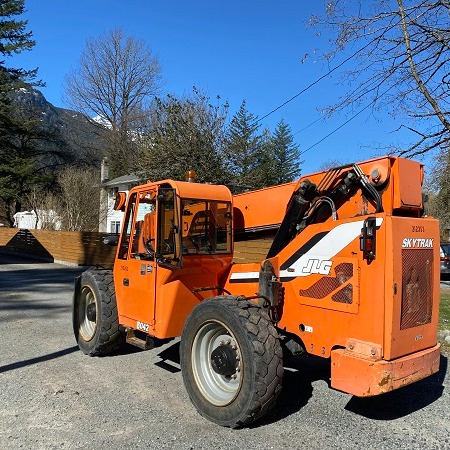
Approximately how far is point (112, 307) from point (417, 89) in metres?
6.95

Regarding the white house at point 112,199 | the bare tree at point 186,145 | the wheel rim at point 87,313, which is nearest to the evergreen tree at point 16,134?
the white house at point 112,199

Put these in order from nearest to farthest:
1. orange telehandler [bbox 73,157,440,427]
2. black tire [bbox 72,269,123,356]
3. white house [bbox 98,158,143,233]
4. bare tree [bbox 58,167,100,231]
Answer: orange telehandler [bbox 73,157,440,427] < black tire [bbox 72,269,123,356] < bare tree [bbox 58,167,100,231] < white house [bbox 98,158,143,233]

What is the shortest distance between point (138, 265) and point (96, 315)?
1.28 meters

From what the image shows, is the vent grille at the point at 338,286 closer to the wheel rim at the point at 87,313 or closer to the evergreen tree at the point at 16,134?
the wheel rim at the point at 87,313

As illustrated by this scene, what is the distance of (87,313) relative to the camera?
22.2 ft

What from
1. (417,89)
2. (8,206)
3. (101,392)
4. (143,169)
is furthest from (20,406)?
(8,206)

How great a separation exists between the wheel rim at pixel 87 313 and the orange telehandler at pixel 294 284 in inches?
40.0

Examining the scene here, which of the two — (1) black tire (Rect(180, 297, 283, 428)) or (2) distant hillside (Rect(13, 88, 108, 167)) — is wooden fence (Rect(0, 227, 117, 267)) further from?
(2) distant hillside (Rect(13, 88, 108, 167))

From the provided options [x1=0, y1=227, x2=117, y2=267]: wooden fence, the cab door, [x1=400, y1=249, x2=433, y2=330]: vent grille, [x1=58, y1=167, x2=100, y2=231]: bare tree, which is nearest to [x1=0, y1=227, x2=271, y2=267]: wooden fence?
[x1=0, y1=227, x2=117, y2=267]: wooden fence

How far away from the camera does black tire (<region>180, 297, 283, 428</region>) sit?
3.98 meters

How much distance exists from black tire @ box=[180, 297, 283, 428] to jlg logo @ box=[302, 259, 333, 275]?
0.60 metres

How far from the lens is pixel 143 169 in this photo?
20.6 metres

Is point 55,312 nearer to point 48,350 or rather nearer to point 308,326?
point 48,350

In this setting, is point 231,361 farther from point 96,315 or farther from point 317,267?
point 96,315
